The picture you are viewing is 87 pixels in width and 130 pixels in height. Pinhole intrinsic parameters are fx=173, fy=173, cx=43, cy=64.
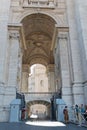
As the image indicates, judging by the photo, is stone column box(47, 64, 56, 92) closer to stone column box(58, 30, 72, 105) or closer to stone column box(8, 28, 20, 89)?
stone column box(58, 30, 72, 105)

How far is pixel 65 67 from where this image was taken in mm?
18797

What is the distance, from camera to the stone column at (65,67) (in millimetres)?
17544

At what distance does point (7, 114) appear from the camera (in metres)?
16.4

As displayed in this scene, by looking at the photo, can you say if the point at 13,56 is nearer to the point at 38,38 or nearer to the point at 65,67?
the point at 65,67

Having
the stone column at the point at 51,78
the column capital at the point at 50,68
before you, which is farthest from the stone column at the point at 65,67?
the column capital at the point at 50,68

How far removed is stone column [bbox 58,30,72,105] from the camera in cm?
1754

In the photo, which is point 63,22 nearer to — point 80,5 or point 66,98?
point 80,5

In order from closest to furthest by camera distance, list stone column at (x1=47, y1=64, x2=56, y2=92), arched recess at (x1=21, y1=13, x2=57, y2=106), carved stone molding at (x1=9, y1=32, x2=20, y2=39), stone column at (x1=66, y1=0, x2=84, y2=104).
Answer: stone column at (x1=66, y1=0, x2=84, y2=104), carved stone molding at (x1=9, y1=32, x2=20, y2=39), arched recess at (x1=21, y1=13, x2=57, y2=106), stone column at (x1=47, y1=64, x2=56, y2=92)

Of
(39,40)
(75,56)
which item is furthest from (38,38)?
(75,56)

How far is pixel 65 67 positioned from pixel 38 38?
1311 centimetres

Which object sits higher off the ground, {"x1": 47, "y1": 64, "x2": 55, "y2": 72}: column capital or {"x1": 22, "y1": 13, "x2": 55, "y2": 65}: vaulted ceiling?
{"x1": 22, "y1": 13, "x2": 55, "y2": 65}: vaulted ceiling

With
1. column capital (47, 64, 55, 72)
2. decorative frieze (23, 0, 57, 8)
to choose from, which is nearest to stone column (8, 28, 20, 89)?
decorative frieze (23, 0, 57, 8)

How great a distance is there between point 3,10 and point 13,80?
8545 mm

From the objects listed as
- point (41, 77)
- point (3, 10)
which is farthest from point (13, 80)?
point (41, 77)
